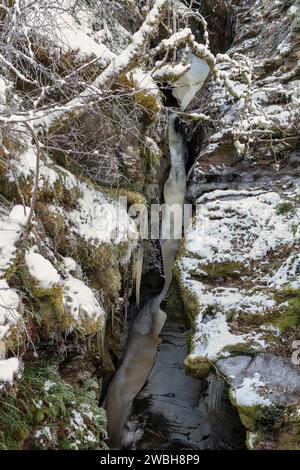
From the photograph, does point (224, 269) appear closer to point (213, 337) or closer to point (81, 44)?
point (213, 337)

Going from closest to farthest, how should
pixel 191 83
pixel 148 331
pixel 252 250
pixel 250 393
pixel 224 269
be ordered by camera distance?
pixel 250 393
pixel 224 269
pixel 252 250
pixel 148 331
pixel 191 83

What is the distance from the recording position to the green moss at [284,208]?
5969 mm

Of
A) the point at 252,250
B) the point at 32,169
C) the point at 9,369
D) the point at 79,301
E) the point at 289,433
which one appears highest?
the point at 32,169

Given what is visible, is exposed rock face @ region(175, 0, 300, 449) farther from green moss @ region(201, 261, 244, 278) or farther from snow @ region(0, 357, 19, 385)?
snow @ region(0, 357, 19, 385)

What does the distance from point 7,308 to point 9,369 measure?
462mm

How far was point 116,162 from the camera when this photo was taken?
5719 mm

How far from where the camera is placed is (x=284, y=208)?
6.01 m

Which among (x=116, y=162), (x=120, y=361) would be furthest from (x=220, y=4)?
(x=120, y=361)

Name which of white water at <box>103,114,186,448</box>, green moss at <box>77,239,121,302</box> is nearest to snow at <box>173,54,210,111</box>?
white water at <box>103,114,186,448</box>

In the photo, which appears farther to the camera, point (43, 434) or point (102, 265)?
point (102, 265)

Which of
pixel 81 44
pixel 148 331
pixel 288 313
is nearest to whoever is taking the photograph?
pixel 288 313

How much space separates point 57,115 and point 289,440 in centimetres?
389

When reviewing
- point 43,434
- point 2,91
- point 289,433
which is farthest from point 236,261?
point 2,91

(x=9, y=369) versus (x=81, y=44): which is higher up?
(x=81, y=44)
